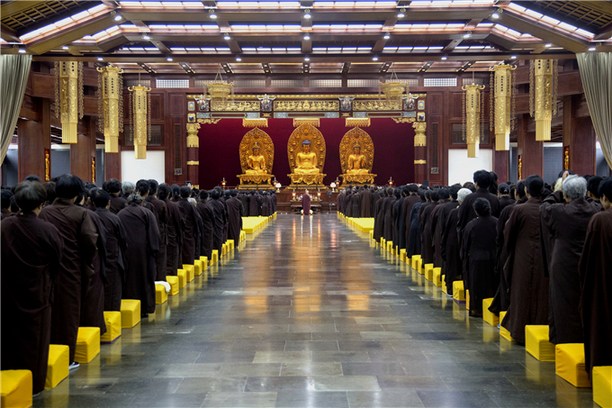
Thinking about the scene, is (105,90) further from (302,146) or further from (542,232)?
(542,232)

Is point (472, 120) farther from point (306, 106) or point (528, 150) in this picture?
point (306, 106)

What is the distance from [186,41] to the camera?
18.3 meters

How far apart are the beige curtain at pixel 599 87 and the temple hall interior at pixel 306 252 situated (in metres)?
0.04

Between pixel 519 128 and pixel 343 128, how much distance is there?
943 cm

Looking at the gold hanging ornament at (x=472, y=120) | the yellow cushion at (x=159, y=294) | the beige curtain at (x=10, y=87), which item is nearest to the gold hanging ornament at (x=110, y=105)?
the beige curtain at (x=10, y=87)

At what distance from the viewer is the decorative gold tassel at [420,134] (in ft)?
93.8

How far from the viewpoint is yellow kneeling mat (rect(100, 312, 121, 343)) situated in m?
5.94

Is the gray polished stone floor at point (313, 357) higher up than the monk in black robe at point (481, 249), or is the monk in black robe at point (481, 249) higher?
the monk in black robe at point (481, 249)

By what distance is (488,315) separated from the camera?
→ 263 inches

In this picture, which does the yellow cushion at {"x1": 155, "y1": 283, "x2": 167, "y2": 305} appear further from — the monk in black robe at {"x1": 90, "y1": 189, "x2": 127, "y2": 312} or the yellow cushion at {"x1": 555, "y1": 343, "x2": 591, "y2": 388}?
the yellow cushion at {"x1": 555, "y1": 343, "x2": 591, "y2": 388}

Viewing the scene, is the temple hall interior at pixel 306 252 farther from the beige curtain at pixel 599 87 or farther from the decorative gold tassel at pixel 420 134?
the decorative gold tassel at pixel 420 134

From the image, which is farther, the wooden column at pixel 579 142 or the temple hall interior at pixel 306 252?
the wooden column at pixel 579 142

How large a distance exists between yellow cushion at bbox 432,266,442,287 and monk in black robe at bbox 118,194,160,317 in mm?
3938

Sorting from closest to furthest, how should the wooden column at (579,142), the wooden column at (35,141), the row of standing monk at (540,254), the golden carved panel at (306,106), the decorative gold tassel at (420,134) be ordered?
the row of standing monk at (540,254) < the wooden column at (579,142) < the wooden column at (35,141) < the golden carved panel at (306,106) < the decorative gold tassel at (420,134)
